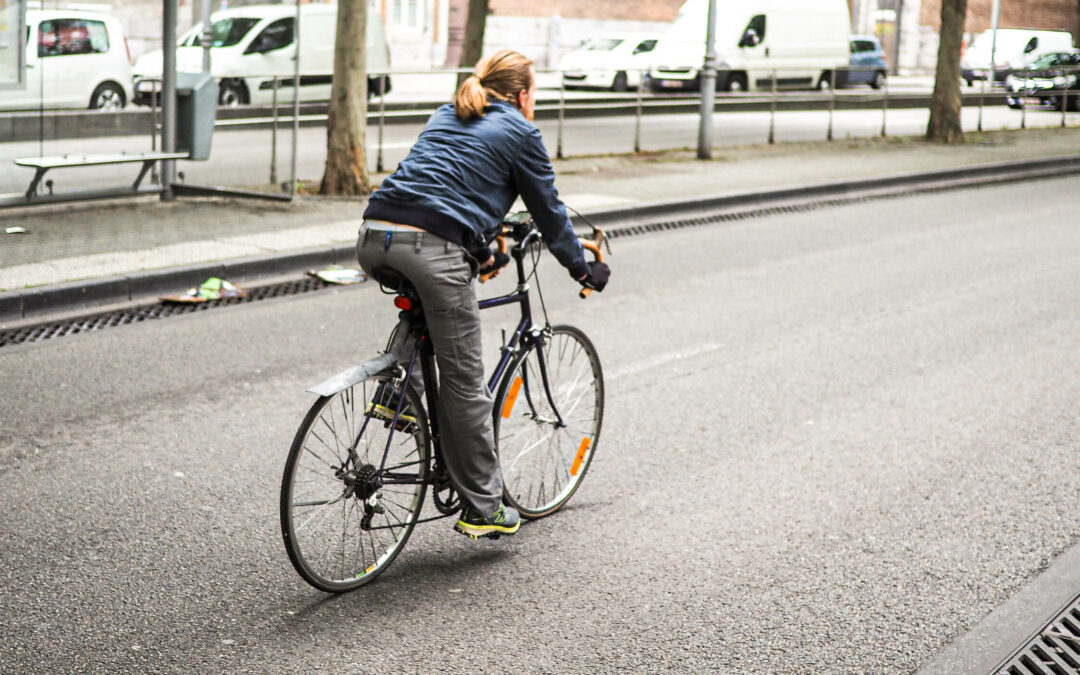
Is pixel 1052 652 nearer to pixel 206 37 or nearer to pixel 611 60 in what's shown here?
pixel 206 37

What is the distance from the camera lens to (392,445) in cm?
437

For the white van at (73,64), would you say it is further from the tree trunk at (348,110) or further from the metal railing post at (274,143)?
the tree trunk at (348,110)

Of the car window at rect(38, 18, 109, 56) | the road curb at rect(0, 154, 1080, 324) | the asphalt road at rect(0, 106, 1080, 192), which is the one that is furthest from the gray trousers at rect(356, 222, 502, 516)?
the car window at rect(38, 18, 109, 56)

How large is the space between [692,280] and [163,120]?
18.4ft

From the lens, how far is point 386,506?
4.46 meters

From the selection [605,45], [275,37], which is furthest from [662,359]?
[605,45]

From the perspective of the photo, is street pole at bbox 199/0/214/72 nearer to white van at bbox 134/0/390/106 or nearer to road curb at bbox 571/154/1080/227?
white van at bbox 134/0/390/106

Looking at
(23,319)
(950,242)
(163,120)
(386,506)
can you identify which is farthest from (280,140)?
(386,506)

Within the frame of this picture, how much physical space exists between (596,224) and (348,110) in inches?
108

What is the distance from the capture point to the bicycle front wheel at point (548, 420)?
15.9ft

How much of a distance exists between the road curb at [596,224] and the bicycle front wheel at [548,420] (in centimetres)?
62

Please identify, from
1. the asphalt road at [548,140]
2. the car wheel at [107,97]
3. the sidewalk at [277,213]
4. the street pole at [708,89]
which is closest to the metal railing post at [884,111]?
the asphalt road at [548,140]

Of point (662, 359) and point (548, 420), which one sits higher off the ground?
point (548, 420)

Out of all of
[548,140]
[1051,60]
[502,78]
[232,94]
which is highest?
[1051,60]
